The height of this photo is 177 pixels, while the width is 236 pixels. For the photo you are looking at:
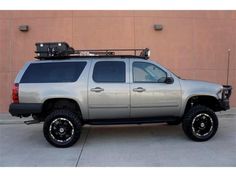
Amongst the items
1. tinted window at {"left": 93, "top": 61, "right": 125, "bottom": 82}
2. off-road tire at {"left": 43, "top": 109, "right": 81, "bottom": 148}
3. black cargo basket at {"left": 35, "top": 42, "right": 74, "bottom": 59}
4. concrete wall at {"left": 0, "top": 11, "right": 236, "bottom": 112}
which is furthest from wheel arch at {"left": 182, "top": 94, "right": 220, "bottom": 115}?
concrete wall at {"left": 0, "top": 11, "right": 236, "bottom": 112}

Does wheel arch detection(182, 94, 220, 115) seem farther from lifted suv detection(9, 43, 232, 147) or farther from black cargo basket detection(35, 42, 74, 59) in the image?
black cargo basket detection(35, 42, 74, 59)

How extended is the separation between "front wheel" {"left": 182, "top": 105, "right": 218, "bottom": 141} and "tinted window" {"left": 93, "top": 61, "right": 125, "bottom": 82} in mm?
1701

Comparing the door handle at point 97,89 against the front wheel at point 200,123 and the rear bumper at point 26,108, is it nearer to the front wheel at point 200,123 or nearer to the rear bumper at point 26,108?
the rear bumper at point 26,108

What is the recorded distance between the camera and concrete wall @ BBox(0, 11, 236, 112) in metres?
12.0

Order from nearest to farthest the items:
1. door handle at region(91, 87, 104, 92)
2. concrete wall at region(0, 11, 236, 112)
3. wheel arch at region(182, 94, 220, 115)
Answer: door handle at region(91, 87, 104, 92), wheel arch at region(182, 94, 220, 115), concrete wall at region(0, 11, 236, 112)

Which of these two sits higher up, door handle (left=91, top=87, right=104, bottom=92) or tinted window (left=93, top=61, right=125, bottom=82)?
tinted window (left=93, top=61, right=125, bottom=82)

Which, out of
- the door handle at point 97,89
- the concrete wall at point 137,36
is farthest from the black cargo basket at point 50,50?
the concrete wall at point 137,36

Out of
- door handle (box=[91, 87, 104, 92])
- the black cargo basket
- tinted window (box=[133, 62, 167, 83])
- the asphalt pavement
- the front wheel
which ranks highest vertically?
the black cargo basket

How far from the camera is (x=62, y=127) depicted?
757 centimetres

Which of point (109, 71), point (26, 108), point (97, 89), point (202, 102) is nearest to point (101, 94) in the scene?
point (97, 89)

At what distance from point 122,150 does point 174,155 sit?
1098mm

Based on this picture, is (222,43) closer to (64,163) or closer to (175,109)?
(175,109)

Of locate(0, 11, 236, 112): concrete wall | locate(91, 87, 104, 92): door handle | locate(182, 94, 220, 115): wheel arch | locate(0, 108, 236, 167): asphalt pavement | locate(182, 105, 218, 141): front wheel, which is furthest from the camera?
locate(0, 11, 236, 112): concrete wall

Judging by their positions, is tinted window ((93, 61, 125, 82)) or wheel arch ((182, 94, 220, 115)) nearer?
tinted window ((93, 61, 125, 82))
